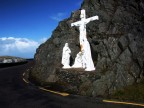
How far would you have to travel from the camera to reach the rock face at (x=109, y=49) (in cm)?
1425

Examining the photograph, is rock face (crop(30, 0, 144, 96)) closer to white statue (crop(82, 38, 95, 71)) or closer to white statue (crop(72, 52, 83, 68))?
white statue (crop(82, 38, 95, 71))

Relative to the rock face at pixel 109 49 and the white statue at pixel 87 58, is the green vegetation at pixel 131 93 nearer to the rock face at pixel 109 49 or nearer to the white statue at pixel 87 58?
the rock face at pixel 109 49

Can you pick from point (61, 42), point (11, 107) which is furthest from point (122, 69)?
point (61, 42)

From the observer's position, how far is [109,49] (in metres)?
16.4

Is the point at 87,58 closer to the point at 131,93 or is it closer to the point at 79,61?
the point at 79,61

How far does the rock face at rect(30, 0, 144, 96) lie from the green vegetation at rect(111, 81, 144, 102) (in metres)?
0.43

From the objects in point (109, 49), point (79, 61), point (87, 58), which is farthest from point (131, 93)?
point (79, 61)

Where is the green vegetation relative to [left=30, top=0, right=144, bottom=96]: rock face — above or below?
below

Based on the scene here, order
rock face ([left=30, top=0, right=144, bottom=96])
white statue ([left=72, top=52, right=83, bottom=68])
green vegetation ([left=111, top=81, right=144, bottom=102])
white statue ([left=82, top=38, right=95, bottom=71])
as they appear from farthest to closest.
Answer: white statue ([left=72, top=52, right=83, bottom=68])
white statue ([left=82, top=38, right=95, bottom=71])
rock face ([left=30, top=0, right=144, bottom=96])
green vegetation ([left=111, top=81, right=144, bottom=102])

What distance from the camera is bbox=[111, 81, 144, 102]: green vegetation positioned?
40.2 feet

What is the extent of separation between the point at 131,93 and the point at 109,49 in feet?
14.9

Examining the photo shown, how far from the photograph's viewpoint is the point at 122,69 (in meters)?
14.6

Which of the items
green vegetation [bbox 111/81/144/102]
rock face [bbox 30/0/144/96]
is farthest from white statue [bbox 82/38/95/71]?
green vegetation [bbox 111/81/144/102]

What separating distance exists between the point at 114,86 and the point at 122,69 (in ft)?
5.04
